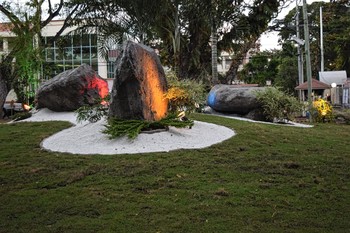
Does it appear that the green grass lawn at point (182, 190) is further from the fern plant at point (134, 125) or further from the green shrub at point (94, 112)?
the green shrub at point (94, 112)

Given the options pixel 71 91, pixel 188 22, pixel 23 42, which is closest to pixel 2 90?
pixel 23 42

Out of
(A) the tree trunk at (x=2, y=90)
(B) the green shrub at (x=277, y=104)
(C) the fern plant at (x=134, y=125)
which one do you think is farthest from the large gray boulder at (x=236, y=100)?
(A) the tree trunk at (x=2, y=90)

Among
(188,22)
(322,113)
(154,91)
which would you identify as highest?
(188,22)

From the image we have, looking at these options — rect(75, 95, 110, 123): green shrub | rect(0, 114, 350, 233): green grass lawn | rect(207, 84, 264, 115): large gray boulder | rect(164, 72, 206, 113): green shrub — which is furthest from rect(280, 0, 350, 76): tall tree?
rect(0, 114, 350, 233): green grass lawn

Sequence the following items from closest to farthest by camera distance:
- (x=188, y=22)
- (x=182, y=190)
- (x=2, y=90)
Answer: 1. (x=182, y=190)
2. (x=2, y=90)
3. (x=188, y=22)

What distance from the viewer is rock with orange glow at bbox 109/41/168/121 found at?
9.46 m

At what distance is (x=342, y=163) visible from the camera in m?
7.08

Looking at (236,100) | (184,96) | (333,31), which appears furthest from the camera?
(333,31)

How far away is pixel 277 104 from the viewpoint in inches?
571

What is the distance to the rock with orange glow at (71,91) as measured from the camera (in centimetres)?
1553

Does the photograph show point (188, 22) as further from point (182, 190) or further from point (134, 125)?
point (182, 190)

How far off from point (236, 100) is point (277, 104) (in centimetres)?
161

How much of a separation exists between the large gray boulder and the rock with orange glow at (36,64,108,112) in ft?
15.7

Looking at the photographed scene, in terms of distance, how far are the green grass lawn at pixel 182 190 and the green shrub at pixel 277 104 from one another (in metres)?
5.70
